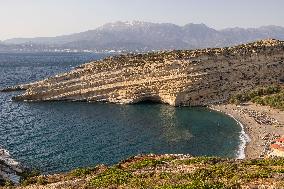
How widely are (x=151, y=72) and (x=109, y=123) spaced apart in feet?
89.6

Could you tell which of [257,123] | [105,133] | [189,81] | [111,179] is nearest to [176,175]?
[111,179]

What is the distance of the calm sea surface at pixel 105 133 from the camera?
6267 cm

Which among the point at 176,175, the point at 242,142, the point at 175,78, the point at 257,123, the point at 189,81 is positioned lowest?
the point at 242,142

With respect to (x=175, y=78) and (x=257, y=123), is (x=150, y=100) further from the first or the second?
(x=257, y=123)

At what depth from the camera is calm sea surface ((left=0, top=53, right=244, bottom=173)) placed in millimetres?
62666

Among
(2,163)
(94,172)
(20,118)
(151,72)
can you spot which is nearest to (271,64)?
(151,72)

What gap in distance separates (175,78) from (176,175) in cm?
7243

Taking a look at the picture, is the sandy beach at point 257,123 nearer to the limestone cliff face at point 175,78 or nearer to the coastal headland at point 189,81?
the coastal headland at point 189,81

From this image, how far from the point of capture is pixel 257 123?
80.8 meters

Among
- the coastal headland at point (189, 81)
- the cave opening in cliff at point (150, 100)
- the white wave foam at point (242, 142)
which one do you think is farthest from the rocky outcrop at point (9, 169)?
the cave opening in cliff at point (150, 100)

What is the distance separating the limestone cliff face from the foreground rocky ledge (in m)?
63.5

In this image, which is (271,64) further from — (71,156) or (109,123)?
(71,156)

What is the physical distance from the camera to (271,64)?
367 ft

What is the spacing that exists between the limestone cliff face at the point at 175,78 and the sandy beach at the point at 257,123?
748 cm
